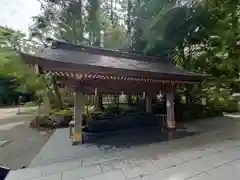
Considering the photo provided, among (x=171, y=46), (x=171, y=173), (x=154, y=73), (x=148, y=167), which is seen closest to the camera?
(x=171, y=173)

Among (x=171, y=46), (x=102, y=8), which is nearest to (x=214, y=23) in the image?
(x=171, y=46)

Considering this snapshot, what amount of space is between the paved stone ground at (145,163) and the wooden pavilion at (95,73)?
62.3 inches

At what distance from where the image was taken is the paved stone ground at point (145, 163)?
11.6 feet

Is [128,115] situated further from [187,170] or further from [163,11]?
[163,11]

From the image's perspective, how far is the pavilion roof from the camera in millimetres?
6125

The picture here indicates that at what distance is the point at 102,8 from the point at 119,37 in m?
2.13

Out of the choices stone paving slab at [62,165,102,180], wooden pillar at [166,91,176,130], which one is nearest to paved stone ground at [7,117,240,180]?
stone paving slab at [62,165,102,180]

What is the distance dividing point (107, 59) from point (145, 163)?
4.29 m

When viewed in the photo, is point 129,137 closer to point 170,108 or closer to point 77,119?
point 77,119

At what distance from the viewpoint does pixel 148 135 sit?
713 cm

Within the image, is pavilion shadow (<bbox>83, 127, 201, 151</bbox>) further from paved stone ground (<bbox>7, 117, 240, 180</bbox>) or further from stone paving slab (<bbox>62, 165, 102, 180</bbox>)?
stone paving slab (<bbox>62, 165, 102, 180</bbox>)

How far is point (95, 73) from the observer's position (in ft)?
18.7

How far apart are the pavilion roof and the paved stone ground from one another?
240 cm

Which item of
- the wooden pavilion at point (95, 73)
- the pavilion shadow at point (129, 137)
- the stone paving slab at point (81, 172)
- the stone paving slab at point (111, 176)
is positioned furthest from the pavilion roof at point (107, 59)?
the stone paving slab at point (111, 176)
